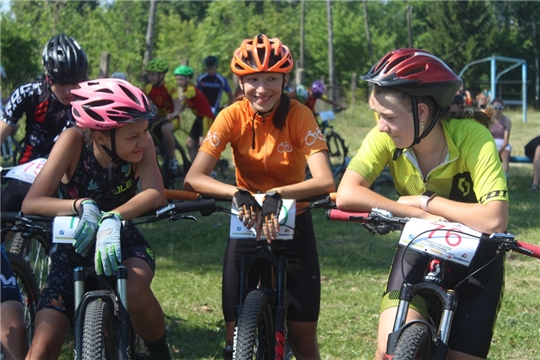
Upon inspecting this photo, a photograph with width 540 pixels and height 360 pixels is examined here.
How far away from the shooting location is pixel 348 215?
137 inches

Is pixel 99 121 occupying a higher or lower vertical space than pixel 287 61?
lower

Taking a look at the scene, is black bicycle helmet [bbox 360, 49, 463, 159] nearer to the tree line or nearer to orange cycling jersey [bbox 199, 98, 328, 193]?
orange cycling jersey [bbox 199, 98, 328, 193]

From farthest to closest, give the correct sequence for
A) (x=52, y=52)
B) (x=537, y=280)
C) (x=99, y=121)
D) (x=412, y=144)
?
(x=537, y=280) < (x=52, y=52) < (x=99, y=121) < (x=412, y=144)

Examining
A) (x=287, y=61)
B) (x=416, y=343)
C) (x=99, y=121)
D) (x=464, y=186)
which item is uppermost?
(x=287, y=61)

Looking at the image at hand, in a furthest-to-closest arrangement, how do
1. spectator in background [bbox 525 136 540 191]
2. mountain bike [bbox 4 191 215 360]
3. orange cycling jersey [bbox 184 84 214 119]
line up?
orange cycling jersey [bbox 184 84 214 119] → spectator in background [bbox 525 136 540 191] → mountain bike [bbox 4 191 215 360]

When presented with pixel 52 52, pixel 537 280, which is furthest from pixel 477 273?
pixel 537 280

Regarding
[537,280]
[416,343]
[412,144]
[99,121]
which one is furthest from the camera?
[537,280]

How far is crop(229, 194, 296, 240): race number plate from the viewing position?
3840 mm

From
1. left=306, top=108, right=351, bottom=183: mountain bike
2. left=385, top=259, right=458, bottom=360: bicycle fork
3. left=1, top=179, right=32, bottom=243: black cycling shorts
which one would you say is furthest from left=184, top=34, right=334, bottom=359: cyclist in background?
left=306, top=108, right=351, bottom=183: mountain bike

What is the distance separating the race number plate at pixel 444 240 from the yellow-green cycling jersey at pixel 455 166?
0.26 metres

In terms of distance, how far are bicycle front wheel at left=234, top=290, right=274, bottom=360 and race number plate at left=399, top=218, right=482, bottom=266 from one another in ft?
2.67

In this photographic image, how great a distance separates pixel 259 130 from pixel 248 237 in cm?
67

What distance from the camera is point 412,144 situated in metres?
3.47

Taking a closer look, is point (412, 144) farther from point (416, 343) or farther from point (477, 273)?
point (416, 343)
